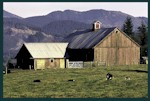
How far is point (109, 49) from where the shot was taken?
216 feet

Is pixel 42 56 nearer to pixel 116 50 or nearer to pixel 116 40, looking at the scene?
pixel 116 50

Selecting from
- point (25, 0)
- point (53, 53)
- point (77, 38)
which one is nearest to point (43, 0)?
point (25, 0)

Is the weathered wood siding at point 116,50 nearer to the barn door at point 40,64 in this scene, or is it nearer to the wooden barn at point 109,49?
the wooden barn at point 109,49

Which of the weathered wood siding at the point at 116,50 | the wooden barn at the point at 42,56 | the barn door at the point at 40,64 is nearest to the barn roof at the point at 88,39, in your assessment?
the weathered wood siding at the point at 116,50

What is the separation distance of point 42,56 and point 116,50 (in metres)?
12.0

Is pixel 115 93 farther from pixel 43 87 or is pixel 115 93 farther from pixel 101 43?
pixel 101 43

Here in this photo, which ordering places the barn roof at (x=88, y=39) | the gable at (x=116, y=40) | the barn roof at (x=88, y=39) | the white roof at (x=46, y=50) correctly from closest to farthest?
the white roof at (x=46, y=50), the gable at (x=116, y=40), the barn roof at (x=88, y=39), the barn roof at (x=88, y=39)

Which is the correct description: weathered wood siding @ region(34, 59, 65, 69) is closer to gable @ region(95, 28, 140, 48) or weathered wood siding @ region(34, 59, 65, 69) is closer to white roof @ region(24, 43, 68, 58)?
white roof @ region(24, 43, 68, 58)

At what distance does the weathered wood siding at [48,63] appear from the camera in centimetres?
6284

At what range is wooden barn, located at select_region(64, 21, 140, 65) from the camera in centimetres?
6500

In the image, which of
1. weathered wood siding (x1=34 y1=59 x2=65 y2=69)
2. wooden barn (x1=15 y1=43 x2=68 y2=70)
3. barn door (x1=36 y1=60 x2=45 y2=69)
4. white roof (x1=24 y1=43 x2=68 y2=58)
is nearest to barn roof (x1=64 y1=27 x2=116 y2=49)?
white roof (x1=24 y1=43 x2=68 y2=58)

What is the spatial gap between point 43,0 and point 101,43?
154 feet

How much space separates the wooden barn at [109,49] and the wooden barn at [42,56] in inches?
134

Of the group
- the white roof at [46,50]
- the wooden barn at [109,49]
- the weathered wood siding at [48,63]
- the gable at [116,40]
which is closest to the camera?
the weathered wood siding at [48,63]
